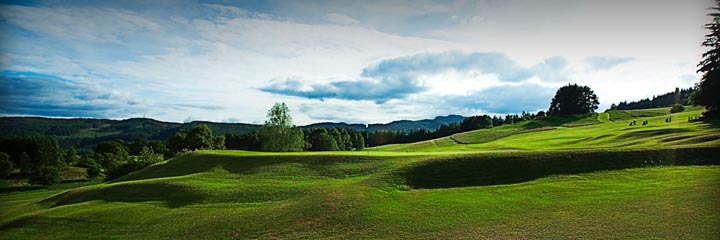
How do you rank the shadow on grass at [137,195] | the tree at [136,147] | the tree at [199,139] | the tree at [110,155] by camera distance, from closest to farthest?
the shadow on grass at [137,195] → the tree at [199,139] → the tree at [110,155] → the tree at [136,147]

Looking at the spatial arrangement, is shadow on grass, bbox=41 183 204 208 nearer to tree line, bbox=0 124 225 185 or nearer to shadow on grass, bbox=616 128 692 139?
tree line, bbox=0 124 225 185

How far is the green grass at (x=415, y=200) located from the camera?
16359 mm

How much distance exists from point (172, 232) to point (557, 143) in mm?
49161

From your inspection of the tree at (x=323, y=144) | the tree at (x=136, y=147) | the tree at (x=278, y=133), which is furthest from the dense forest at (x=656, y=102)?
the tree at (x=136, y=147)

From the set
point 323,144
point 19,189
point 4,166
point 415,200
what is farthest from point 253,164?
point 4,166

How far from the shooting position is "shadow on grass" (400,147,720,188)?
24094mm

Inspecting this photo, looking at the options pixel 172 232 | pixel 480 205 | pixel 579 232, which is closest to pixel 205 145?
pixel 172 232

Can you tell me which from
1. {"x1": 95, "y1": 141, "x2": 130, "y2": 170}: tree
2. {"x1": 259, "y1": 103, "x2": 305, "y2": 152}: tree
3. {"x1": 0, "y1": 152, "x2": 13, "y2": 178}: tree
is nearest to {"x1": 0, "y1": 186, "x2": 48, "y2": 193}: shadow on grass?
{"x1": 95, "y1": 141, "x2": 130, "y2": 170}: tree

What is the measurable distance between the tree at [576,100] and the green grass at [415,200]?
295ft

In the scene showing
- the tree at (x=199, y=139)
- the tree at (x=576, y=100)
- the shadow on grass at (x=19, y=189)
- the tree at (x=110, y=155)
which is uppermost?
the tree at (x=576, y=100)

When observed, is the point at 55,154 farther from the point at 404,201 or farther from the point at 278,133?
the point at 404,201

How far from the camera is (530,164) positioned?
25.8 meters

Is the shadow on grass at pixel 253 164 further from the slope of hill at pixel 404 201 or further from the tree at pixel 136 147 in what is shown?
the tree at pixel 136 147

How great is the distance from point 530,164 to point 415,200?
30.1 feet
